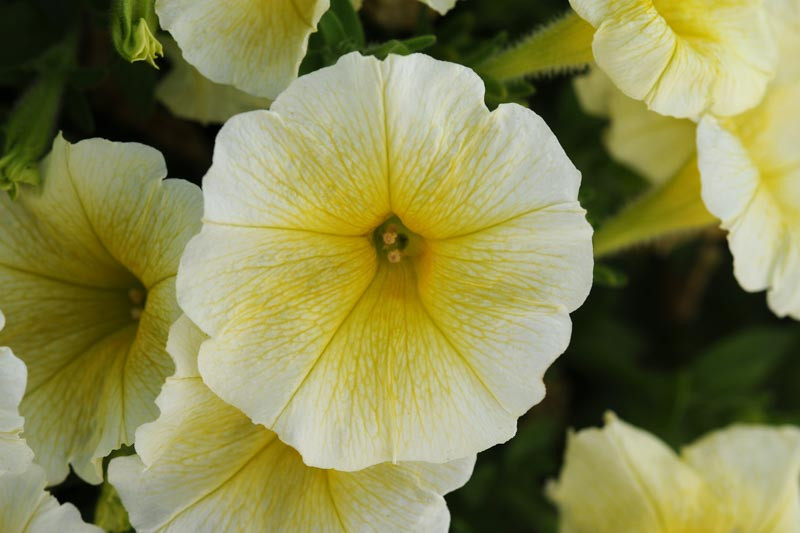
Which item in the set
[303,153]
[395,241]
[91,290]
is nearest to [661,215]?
[395,241]

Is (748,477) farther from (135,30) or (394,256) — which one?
(135,30)

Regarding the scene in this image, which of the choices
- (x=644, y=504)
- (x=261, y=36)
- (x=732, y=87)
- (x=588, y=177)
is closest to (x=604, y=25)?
(x=732, y=87)

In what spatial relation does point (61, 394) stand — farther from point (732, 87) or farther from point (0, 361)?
point (732, 87)

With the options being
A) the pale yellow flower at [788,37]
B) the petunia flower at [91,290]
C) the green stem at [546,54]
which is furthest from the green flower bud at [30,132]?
the pale yellow flower at [788,37]

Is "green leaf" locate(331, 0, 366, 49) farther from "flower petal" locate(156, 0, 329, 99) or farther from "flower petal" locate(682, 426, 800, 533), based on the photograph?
"flower petal" locate(682, 426, 800, 533)

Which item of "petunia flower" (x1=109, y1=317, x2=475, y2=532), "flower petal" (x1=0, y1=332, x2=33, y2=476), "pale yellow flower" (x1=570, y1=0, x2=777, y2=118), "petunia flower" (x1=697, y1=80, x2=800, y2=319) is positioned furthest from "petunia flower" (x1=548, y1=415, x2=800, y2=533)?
"flower petal" (x1=0, y1=332, x2=33, y2=476)
